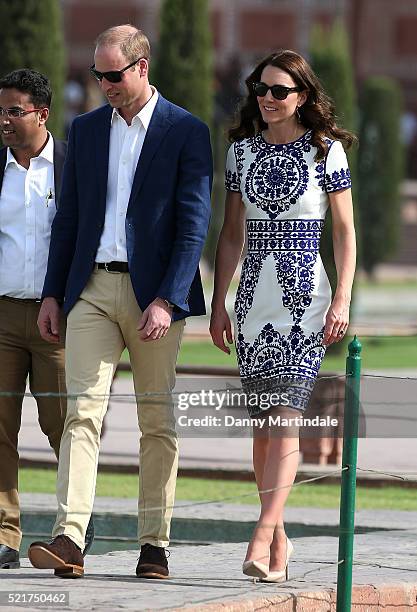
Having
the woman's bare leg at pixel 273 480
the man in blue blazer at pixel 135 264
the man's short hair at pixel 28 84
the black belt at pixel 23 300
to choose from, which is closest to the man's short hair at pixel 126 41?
the man in blue blazer at pixel 135 264

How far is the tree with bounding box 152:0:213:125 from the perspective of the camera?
92.5ft

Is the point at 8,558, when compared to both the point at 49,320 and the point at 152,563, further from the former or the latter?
the point at 49,320

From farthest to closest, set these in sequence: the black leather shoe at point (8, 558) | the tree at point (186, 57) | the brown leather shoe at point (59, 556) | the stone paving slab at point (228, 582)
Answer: the tree at point (186, 57)
the black leather shoe at point (8, 558)
the brown leather shoe at point (59, 556)
the stone paving slab at point (228, 582)

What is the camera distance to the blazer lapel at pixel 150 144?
5863 millimetres

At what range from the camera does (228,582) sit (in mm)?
5969

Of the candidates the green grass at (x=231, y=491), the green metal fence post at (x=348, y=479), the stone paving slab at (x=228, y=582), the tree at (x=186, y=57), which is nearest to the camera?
the stone paving slab at (x=228, y=582)

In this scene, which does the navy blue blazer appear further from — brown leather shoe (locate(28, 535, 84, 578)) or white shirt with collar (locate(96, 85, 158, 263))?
brown leather shoe (locate(28, 535, 84, 578))

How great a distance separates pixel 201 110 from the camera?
93.5 ft

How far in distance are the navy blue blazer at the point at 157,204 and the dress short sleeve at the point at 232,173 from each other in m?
0.12

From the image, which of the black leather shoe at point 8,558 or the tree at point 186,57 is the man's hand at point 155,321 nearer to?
the black leather shoe at point 8,558

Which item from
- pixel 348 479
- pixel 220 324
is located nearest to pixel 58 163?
pixel 220 324

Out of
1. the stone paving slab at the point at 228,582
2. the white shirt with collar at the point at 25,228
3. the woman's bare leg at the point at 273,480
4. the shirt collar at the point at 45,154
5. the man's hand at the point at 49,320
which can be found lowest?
the stone paving slab at the point at 228,582

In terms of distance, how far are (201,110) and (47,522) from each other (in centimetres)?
2026

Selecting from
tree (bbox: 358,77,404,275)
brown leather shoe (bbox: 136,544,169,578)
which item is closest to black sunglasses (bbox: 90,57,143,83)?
brown leather shoe (bbox: 136,544,169,578)
